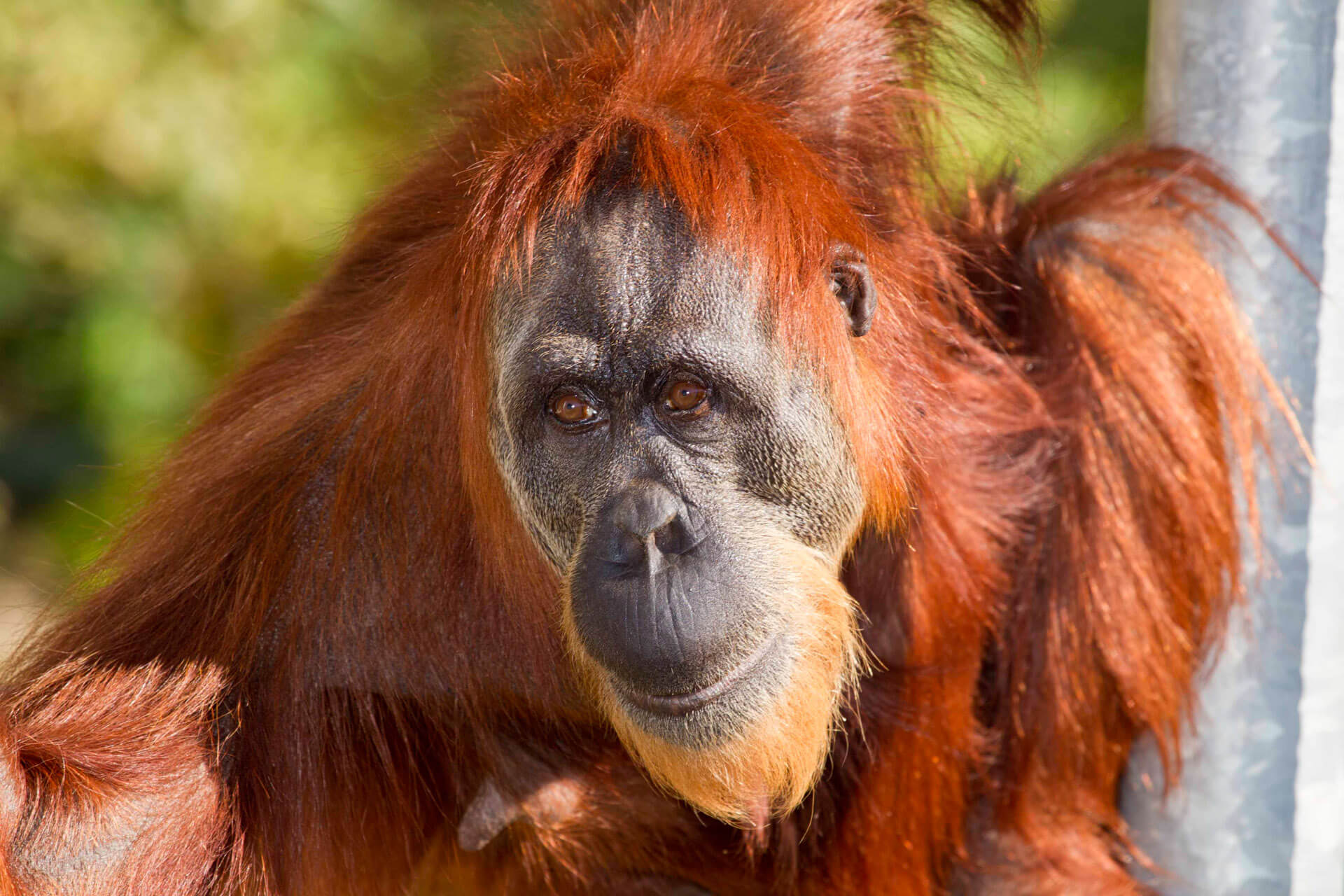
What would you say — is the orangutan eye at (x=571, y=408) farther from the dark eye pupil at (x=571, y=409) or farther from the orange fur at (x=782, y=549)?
the orange fur at (x=782, y=549)

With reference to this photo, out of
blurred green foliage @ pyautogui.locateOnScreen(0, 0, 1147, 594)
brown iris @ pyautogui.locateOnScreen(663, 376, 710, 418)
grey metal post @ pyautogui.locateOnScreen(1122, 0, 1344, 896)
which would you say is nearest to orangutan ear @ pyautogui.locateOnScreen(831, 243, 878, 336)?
brown iris @ pyautogui.locateOnScreen(663, 376, 710, 418)

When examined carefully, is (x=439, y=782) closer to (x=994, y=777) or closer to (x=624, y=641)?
(x=624, y=641)

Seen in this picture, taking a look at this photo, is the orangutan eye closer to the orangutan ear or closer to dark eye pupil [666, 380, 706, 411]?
dark eye pupil [666, 380, 706, 411]

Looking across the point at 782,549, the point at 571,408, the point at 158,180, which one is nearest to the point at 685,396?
the point at 571,408

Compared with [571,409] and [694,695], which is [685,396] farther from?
[694,695]

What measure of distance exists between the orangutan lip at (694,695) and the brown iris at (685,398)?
32 centimetres

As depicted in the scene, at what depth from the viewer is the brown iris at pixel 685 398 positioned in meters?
1.79

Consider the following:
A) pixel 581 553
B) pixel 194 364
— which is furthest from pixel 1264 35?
pixel 194 364

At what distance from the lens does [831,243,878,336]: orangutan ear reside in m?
1.88

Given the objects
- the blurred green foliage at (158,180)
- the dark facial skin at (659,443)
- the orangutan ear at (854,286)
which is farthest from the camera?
the blurred green foliage at (158,180)

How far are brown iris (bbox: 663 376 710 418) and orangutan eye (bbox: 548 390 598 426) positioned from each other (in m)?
0.10

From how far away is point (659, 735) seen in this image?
5.98ft

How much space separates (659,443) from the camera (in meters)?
1.79

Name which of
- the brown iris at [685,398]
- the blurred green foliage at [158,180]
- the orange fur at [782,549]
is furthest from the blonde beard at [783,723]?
the blurred green foliage at [158,180]
